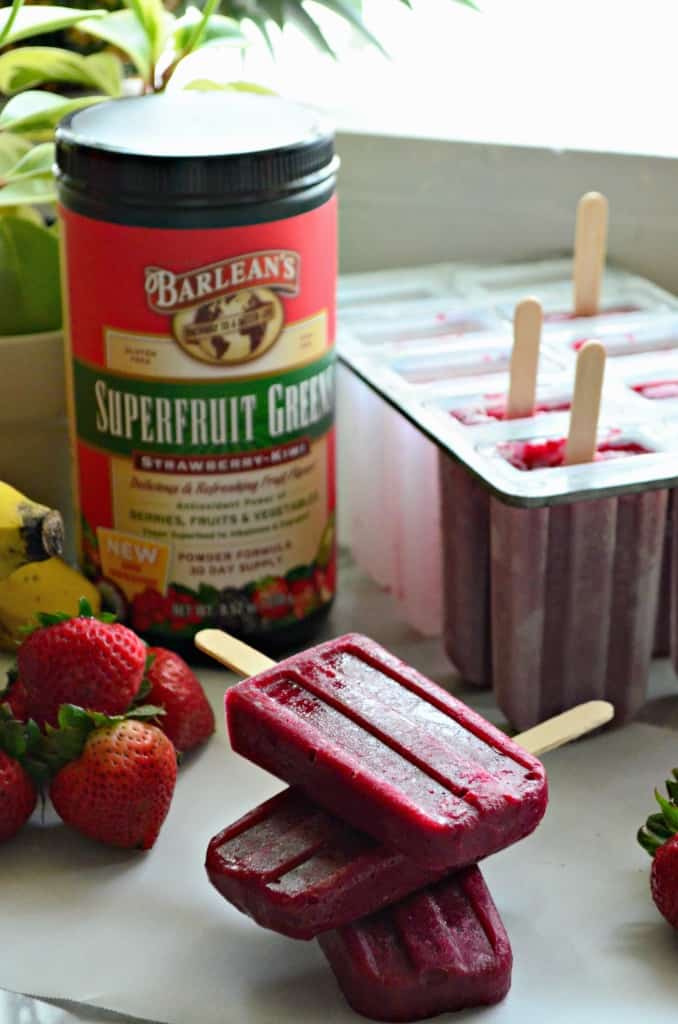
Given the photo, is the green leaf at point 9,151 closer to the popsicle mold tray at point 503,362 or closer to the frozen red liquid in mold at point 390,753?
the popsicle mold tray at point 503,362

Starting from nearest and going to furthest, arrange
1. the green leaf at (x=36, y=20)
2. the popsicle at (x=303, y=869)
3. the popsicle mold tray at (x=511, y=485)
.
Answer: the popsicle at (x=303, y=869) → the popsicle mold tray at (x=511, y=485) → the green leaf at (x=36, y=20)

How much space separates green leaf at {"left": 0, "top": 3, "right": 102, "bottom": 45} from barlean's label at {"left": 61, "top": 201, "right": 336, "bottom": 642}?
0.53 ft

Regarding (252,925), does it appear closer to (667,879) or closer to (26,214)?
(667,879)

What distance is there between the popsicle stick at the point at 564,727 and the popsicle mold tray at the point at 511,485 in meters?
0.07

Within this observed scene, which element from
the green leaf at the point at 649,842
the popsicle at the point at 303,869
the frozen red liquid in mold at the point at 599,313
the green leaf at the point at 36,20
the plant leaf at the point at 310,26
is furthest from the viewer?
the plant leaf at the point at 310,26

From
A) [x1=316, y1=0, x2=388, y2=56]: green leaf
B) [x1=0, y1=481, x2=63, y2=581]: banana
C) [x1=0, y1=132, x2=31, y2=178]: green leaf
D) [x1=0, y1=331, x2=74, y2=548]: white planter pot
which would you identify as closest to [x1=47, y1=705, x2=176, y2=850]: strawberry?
[x1=0, y1=481, x2=63, y2=581]: banana

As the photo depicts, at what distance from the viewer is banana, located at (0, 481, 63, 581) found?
0.91 meters

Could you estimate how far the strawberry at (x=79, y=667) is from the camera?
86 cm

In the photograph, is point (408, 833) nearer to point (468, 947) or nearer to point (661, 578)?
point (468, 947)

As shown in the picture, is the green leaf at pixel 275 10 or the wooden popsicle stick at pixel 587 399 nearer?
the wooden popsicle stick at pixel 587 399

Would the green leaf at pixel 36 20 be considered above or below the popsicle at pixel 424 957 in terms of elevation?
above

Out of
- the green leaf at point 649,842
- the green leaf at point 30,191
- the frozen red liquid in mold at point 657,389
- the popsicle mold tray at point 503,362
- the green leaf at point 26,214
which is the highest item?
the green leaf at point 30,191

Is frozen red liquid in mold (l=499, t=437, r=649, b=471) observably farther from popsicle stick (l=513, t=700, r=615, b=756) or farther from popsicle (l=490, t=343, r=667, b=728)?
popsicle stick (l=513, t=700, r=615, b=756)

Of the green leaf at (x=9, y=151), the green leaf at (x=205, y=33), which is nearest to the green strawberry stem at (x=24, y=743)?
the green leaf at (x=9, y=151)
